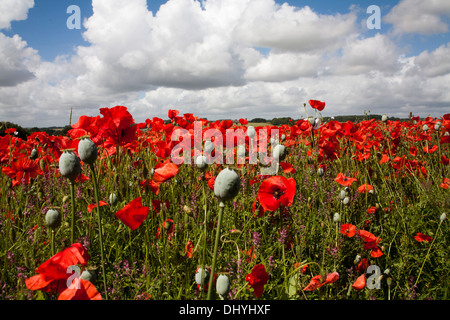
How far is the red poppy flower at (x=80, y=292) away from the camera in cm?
80

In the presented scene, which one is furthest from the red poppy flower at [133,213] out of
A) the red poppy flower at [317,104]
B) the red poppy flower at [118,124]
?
the red poppy flower at [317,104]

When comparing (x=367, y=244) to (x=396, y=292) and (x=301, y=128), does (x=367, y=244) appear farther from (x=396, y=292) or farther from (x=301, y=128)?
(x=301, y=128)

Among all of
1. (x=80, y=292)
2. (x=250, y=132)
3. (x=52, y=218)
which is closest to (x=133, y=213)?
(x=52, y=218)

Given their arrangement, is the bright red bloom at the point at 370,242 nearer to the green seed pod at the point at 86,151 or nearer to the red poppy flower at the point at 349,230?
the red poppy flower at the point at 349,230

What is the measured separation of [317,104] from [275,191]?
2426 millimetres

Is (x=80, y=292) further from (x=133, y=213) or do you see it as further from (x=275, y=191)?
(x=275, y=191)

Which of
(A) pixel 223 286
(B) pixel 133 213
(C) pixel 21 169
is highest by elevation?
(C) pixel 21 169

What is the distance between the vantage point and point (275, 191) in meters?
1.38

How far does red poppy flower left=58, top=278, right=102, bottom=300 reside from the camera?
31.3 inches

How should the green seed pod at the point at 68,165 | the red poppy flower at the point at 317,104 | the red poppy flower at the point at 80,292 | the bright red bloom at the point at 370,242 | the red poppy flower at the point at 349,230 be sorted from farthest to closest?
1. the red poppy flower at the point at 317,104
2. the red poppy flower at the point at 349,230
3. the bright red bloom at the point at 370,242
4. the green seed pod at the point at 68,165
5. the red poppy flower at the point at 80,292

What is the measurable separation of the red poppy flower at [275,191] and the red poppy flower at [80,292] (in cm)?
80

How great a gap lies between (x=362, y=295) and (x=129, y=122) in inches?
75.6
